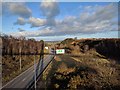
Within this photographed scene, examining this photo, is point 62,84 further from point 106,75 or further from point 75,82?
point 106,75

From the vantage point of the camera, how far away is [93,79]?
109 feet

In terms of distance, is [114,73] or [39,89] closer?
[39,89]

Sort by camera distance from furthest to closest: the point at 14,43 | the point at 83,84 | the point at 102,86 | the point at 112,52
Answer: the point at 112,52
the point at 14,43
the point at 83,84
the point at 102,86

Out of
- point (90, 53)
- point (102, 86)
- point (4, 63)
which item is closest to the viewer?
point (102, 86)

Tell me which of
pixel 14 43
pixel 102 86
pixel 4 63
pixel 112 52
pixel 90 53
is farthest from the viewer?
pixel 90 53

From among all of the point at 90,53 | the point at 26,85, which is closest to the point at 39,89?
the point at 26,85

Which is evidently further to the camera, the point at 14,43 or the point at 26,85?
the point at 14,43

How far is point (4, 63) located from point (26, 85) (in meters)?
22.5

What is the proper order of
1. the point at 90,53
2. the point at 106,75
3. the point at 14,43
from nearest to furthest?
the point at 106,75, the point at 14,43, the point at 90,53

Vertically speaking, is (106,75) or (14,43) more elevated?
(14,43)

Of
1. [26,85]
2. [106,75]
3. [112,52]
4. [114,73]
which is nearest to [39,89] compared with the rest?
[26,85]

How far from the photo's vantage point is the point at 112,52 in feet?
259

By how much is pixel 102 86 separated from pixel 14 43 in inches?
1695

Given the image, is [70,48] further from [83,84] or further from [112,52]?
[83,84]
